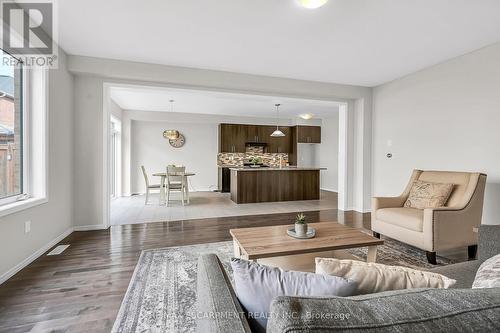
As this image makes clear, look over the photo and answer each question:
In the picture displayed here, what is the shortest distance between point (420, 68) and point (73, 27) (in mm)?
4834

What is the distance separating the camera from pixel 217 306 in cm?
63

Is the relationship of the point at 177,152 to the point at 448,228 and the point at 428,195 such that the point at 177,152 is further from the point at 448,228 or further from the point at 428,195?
the point at 448,228

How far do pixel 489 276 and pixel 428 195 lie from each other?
2335 millimetres

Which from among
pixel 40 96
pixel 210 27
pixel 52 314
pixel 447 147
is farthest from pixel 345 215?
pixel 40 96

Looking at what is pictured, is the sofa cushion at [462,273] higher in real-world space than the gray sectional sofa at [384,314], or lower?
lower

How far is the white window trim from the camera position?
102 inches

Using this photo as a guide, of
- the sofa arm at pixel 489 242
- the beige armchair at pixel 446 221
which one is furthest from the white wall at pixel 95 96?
the sofa arm at pixel 489 242

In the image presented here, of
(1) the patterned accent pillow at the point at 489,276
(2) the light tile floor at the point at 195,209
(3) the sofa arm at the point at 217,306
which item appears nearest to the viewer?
(3) the sofa arm at the point at 217,306

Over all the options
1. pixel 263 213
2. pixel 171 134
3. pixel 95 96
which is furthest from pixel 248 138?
pixel 95 96

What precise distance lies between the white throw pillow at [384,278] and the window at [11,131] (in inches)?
115

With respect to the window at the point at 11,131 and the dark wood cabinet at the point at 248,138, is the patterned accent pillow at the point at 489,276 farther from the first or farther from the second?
the dark wood cabinet at the point at 248,138

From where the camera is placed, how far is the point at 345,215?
453cm

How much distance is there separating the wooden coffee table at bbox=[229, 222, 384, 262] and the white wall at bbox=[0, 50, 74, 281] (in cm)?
201

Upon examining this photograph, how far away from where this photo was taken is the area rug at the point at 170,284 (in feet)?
4.98
